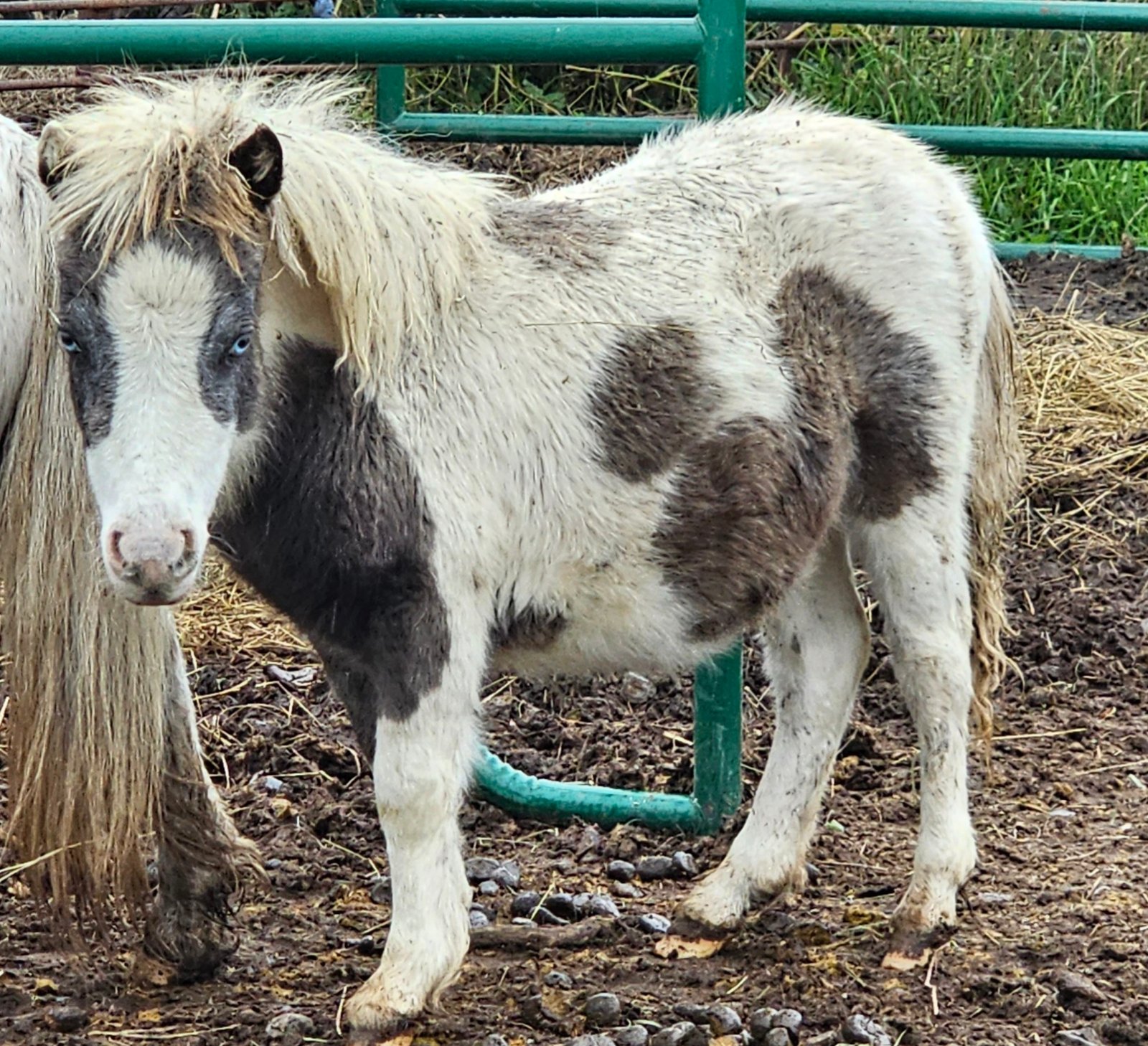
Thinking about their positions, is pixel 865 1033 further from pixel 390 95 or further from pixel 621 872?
pixel 390 95

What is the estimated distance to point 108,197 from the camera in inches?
104

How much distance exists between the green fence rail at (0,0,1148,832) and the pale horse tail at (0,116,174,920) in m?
0.40

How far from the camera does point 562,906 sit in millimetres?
3752

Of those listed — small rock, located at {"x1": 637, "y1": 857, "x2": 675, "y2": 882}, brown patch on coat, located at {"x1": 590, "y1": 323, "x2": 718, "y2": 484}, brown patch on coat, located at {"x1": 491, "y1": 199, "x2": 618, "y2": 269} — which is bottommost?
small rock, located at {"x1": 637, "y1": 857, "x2": 675, "y2": 882}

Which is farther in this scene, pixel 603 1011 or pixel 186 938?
pixel 186 938

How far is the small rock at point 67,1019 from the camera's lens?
3.22 metres

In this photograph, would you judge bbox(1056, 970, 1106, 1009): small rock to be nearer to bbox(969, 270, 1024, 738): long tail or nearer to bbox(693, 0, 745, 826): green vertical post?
bbox(969, 270, 1024, 738): long tail

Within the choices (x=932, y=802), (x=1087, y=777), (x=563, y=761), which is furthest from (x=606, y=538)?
(x=1087, y=777)

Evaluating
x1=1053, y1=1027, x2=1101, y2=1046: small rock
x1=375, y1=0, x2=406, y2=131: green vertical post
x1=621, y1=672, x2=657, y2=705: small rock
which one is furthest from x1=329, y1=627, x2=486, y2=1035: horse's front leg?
x1=375, y1=0, x2=406, y2=131: green vertical post

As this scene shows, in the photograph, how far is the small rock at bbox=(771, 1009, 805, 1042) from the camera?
3.19 m

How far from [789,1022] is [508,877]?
0.89 metres

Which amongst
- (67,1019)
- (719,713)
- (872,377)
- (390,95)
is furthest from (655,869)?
(390,95)

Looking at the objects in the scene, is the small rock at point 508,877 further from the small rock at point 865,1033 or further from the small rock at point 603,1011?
the small rock at point 865,1033

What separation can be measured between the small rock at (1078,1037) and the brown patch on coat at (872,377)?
1.06m
